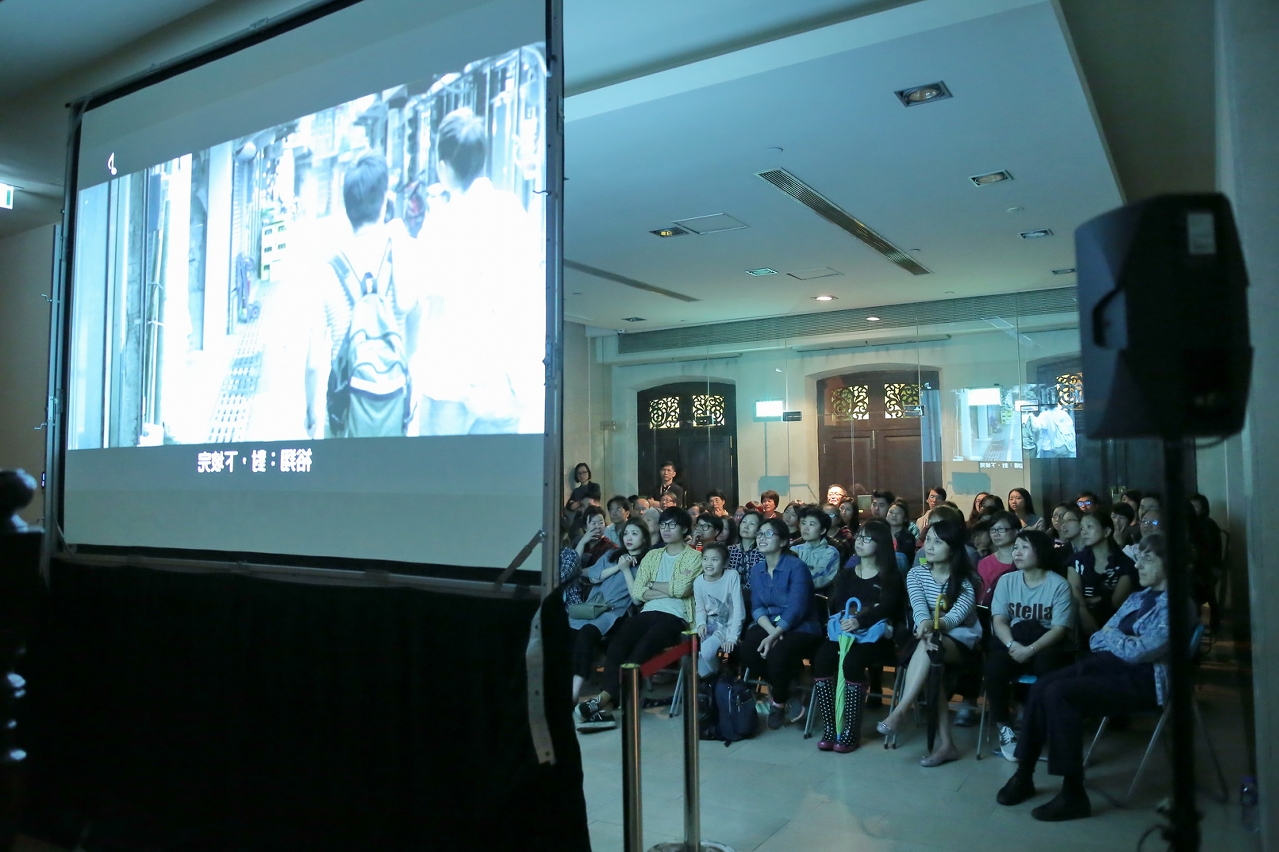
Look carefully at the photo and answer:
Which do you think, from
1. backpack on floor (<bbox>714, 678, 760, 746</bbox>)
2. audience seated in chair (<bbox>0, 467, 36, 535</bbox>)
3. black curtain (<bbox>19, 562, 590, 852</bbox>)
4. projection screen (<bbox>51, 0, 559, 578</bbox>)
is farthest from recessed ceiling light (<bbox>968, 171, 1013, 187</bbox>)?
audience seated in chair (<bbox>0, 467, 36, 535</bbox>)

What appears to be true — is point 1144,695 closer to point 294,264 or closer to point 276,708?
point 276,708

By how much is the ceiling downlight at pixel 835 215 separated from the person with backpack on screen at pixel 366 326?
3320 millimetres

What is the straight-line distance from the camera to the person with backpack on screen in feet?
9.16

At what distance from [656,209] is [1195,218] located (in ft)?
16.6

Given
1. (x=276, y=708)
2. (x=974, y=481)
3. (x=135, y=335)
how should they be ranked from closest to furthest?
(x=276, y=708) → (x=135, y=335) → (x=974, y=481)

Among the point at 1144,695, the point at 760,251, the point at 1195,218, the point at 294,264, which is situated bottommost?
the point at 1144,695

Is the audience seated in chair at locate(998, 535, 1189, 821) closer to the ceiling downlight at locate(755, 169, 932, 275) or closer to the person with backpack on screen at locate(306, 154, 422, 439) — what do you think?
the person with backpack on screen at locate(306, 154, 422, 439)

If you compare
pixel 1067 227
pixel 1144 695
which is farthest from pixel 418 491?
pixel 1067 227

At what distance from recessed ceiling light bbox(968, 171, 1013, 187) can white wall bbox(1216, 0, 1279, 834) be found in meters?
3.00

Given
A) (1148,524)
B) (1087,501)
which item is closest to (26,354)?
(1148,524)

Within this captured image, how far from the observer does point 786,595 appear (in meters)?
5.00

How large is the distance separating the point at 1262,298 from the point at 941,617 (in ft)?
7.34

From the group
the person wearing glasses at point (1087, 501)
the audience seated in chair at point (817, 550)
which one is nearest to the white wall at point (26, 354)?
the audience seated in chair at point (817, 550)

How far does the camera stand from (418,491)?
2.78 metres
